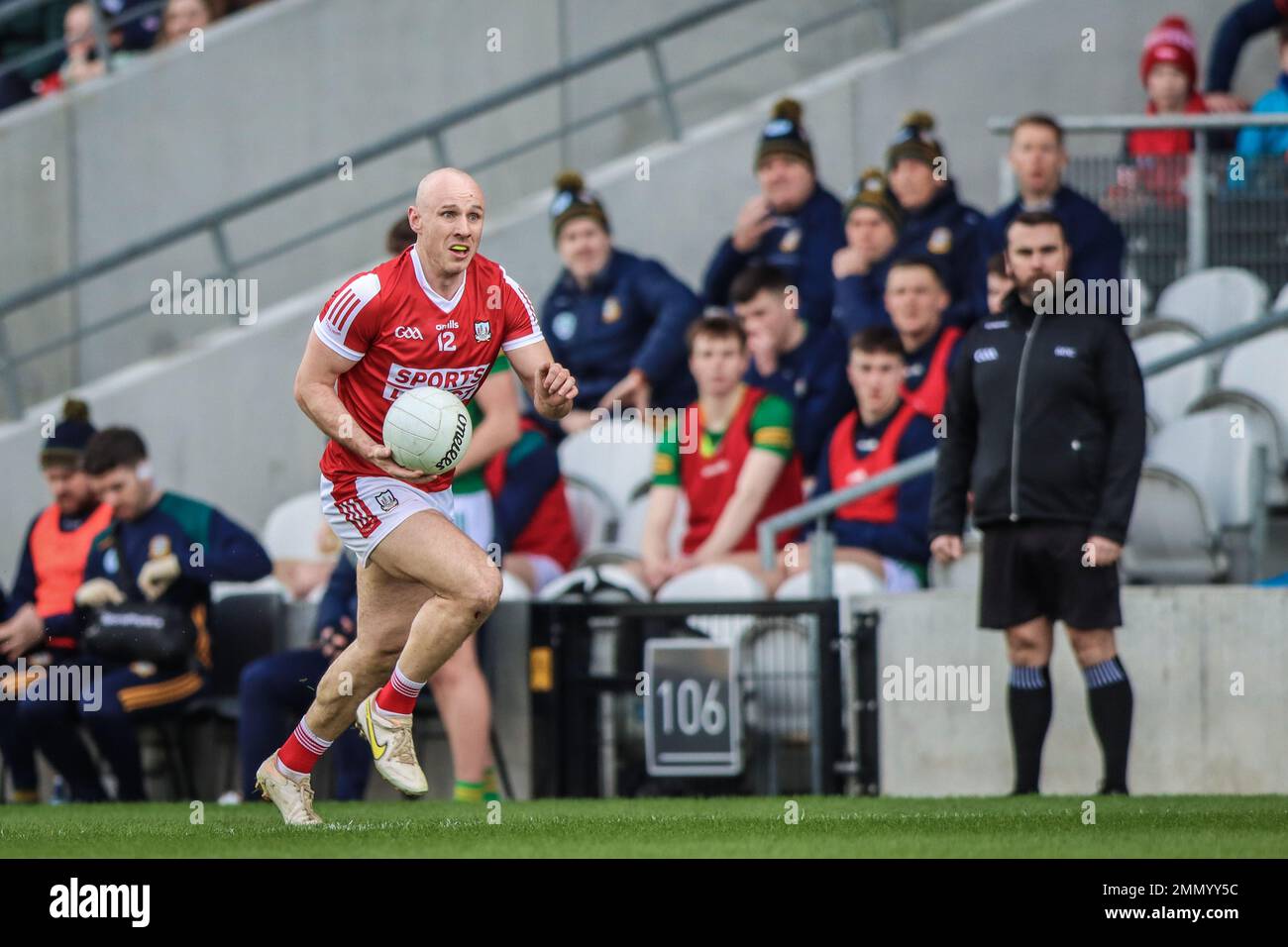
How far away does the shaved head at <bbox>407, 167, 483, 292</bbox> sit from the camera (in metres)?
8.58

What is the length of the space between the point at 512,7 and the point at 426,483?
10.3 meters

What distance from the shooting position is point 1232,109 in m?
15.5

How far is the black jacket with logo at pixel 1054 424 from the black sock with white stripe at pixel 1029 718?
0.74 m

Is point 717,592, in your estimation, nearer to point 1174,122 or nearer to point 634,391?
point 634,391

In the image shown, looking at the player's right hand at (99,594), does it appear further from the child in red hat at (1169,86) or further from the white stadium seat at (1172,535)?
the child in red hat at (1169,86)

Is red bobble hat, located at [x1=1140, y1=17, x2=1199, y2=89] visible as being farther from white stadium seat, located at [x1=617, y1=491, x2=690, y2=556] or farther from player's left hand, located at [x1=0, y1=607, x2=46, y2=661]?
player's left hand, located at [x1=0, y1=607, x2=46, y2=661]

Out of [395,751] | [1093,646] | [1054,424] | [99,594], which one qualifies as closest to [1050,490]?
[1054,424]

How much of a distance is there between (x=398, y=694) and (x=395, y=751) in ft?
0.71

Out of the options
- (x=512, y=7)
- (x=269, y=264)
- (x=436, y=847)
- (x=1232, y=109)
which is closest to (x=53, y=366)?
(x=269, y=264)

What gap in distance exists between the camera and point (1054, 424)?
34.4 ft

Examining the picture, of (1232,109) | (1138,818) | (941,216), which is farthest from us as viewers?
(1232,109)

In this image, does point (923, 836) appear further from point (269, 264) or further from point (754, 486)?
point (269, 264)

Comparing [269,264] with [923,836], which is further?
[269,264]
